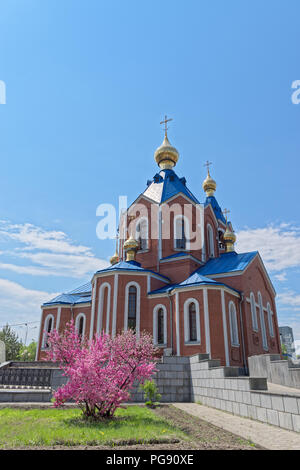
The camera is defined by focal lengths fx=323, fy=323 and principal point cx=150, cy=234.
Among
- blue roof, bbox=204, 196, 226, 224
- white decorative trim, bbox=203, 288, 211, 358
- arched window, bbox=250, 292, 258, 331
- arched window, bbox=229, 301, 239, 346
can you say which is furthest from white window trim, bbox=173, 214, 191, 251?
blue roof, bbox=204, 196, 226, 224

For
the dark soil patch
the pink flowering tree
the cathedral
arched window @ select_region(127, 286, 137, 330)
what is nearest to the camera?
the dark soil patch

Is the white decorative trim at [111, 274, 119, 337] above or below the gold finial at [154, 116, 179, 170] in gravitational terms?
below

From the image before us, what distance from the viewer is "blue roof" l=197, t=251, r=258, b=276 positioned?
19266mm

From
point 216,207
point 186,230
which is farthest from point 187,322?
point 216,207

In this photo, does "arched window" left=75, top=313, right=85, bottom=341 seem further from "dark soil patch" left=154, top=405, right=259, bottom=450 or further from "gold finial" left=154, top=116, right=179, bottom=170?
"dark soil patch" left=154, top=405, right=259, bottom=450

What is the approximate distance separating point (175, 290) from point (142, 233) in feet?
21.7

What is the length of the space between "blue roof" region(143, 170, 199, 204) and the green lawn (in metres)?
16.6

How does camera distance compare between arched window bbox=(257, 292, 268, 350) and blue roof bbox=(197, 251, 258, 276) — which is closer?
blue roof bbox=(197, 251, 258, 276)

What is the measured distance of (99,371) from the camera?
6.61 meters

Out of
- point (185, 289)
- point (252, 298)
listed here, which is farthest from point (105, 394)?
point (252, 298)

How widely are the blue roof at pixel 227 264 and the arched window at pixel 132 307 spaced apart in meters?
4.55

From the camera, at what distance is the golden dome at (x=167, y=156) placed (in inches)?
1000

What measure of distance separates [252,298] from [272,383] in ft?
28.5
